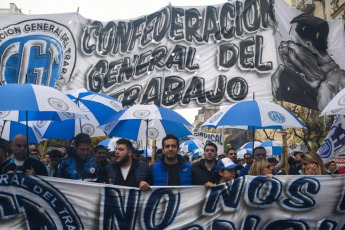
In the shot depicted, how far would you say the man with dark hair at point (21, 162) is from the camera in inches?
Result: 181

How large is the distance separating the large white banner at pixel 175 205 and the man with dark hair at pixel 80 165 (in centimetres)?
65

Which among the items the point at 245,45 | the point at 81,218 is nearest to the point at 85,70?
the point at 245,45

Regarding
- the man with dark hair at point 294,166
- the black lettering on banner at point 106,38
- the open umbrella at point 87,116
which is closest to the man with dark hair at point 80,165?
the open umbrella at point 87,116

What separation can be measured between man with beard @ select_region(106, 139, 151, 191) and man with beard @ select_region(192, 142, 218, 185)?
0.58 meters

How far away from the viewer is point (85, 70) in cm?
832

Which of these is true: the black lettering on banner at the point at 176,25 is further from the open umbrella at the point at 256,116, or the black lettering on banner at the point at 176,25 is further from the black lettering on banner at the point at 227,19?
the open umbrella at the point at 256,116

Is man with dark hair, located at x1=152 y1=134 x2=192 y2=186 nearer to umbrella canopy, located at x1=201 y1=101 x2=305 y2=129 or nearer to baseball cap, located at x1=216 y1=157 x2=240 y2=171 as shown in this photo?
baseball cap, located at x1=216 y1=157 x2=240 y2=171

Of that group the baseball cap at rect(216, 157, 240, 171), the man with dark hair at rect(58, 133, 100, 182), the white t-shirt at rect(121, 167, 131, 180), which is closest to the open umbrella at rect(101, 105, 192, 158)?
the man with dark hair at rect(58, 133, 100, 182)

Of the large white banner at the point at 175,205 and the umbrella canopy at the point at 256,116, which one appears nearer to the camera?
the large white banner at the point at 175,205

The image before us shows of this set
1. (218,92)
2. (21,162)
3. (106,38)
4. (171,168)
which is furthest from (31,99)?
(106,38)

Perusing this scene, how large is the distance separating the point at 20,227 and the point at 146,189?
4.58ft

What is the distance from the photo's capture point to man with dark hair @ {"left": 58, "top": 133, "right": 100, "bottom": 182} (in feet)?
16.7

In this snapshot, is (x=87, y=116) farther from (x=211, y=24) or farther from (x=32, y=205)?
(x=211, y=24)

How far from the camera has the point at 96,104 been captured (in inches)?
262
